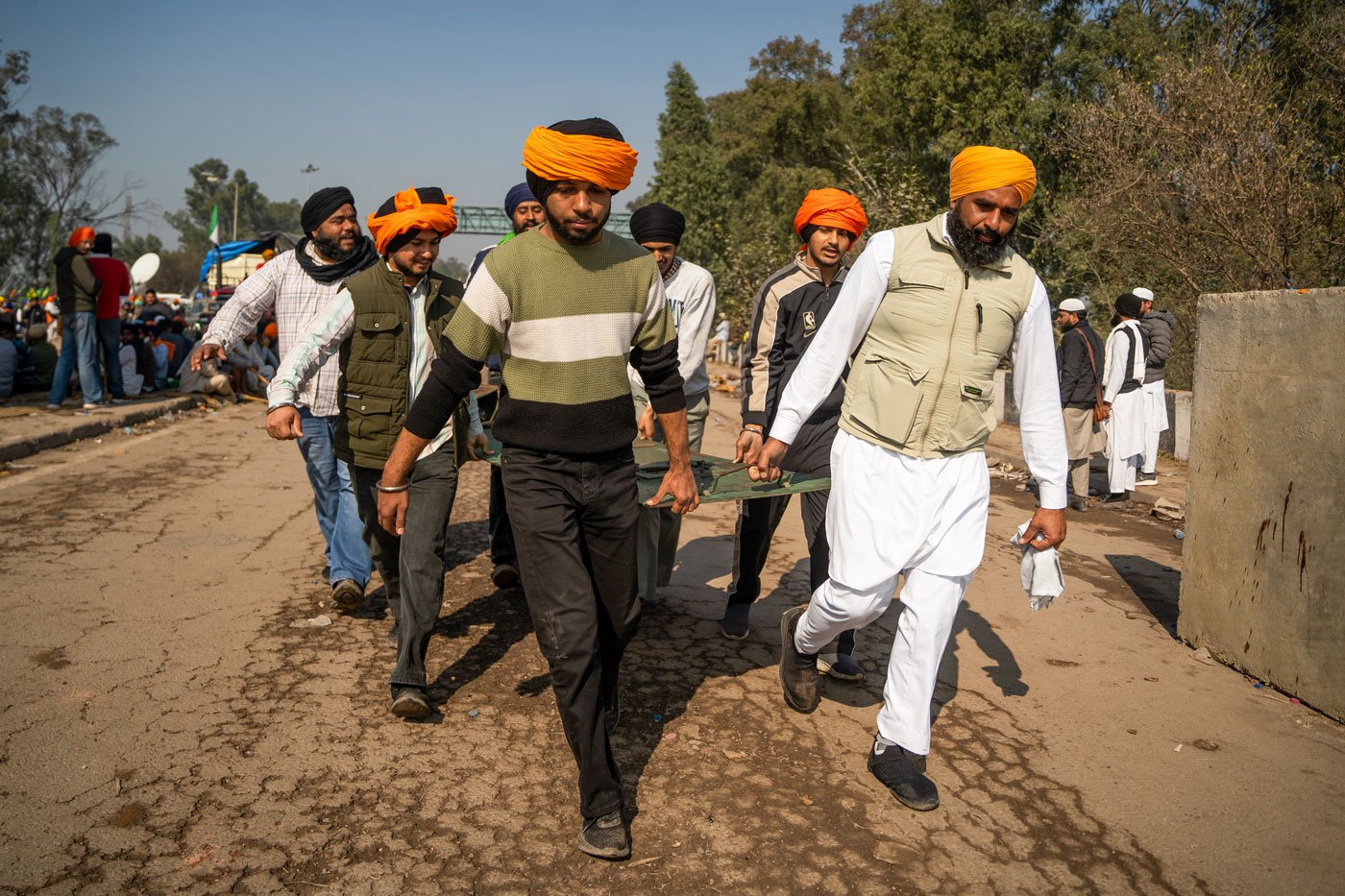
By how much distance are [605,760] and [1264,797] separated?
2.33 meters

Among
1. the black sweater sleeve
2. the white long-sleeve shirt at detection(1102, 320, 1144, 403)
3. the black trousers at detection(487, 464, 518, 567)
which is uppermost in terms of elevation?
the black sweater sleeve

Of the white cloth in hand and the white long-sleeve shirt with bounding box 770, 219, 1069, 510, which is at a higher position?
the white long-sleeve shirt with bounding box 770, 219, 1069, 510

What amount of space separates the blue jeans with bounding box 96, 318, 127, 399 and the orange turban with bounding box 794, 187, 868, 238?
1087 centimetres

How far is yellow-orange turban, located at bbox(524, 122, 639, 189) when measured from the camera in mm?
3213

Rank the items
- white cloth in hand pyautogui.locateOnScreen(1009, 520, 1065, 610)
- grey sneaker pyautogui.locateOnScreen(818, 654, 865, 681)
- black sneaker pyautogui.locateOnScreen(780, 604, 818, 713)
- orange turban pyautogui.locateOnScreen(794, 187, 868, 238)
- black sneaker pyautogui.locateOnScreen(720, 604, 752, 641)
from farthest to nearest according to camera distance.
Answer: black sneaker pyautogui.locateOnScreen(720, 604, 752, 641) < orange turban pyautogui.locateOnScreen(794, 187, 868, 238) < grey sneaker pyautogui.locateOnScreen(818, 654, 865, 681) < black sneaker pyautogui.locateOnScreen(780, 604, 818, 713) < white cloth in hand pyautogui.locateOnScreen(1009, 520, 1065, 610)

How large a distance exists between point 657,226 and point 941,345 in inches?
88.5

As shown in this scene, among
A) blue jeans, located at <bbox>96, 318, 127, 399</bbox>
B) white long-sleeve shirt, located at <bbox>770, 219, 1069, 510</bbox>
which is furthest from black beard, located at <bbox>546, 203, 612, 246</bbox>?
blue jeans, located at <bbox>96, 318, 127, 399</bbox>

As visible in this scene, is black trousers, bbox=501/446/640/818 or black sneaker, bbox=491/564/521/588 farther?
black sneaker, bbox=491/564/521/588

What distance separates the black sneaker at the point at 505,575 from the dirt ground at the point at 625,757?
Answer: 0.07 meters

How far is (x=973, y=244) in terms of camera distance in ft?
11.7

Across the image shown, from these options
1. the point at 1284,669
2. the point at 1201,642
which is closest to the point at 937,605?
the point at 1284,669

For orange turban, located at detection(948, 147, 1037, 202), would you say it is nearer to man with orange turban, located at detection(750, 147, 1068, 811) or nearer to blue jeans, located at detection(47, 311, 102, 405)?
man with orange turban, located at detection(750, 147, 1068, 811)

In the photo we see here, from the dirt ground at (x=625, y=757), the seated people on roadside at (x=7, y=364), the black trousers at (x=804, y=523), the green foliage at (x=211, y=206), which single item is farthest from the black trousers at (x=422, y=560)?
the green foliage at (x=211, y=206)

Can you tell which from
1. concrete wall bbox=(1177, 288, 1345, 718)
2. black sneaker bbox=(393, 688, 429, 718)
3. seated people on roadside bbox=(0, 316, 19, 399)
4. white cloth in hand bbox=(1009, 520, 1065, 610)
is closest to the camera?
white cloth in hand bbox=(1009, 520, 1065, 610)
